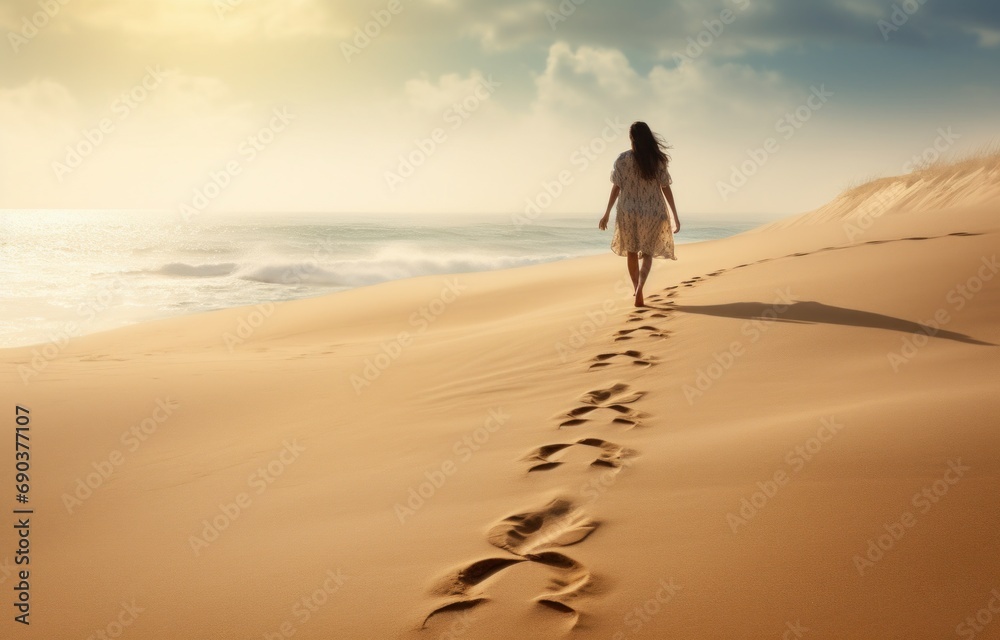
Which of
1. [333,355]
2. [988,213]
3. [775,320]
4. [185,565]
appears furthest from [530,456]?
[988,213]

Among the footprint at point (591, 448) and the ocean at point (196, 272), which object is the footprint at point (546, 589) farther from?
the ocean at point (196, 272)

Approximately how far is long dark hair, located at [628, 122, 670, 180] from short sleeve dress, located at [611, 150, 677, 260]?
135mm

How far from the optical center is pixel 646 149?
20.3 feet

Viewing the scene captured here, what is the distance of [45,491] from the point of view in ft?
10.4
